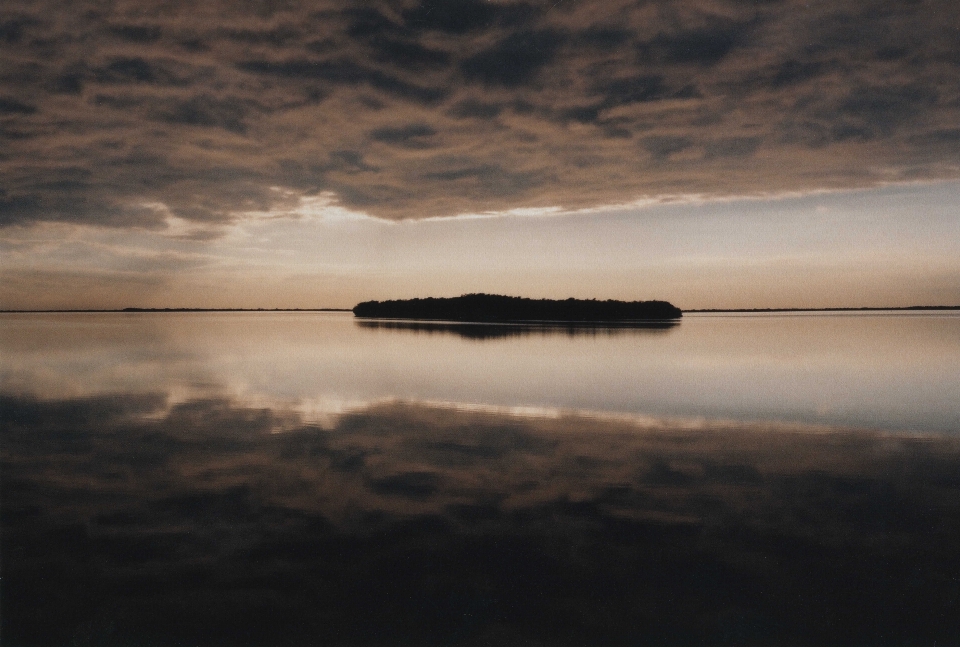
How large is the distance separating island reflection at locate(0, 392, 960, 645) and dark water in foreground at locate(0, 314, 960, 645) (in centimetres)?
3

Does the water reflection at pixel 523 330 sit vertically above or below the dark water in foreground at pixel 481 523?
above

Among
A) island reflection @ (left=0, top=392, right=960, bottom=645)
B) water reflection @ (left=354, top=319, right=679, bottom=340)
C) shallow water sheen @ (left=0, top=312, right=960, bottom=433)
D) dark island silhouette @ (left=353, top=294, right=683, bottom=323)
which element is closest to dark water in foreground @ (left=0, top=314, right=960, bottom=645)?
island reflection @ (left=0, top=392, right=960, bottom=645)

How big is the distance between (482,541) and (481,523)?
1.90 feet

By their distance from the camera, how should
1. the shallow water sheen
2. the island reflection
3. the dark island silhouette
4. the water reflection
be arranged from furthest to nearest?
the dark island silhouette → the water reflection → the shallow water sheen → the island reflection

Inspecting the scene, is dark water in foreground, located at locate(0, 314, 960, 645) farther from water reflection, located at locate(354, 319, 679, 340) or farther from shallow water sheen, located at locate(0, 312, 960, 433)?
water reflection, located at locate(354, 319, 679, 340)

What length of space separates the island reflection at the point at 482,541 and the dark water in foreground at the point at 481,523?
0.03 metres

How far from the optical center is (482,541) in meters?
7.06

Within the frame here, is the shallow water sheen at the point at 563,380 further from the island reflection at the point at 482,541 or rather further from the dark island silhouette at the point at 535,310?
the dark island silhouette at the point at 535,310

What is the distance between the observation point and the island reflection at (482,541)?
17.9 feet

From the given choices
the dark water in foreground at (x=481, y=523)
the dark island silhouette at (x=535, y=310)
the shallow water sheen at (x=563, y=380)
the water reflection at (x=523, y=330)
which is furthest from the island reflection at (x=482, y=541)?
the dark island silhouette at (x=535, y=310)

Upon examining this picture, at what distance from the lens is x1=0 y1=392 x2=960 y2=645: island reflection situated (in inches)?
215

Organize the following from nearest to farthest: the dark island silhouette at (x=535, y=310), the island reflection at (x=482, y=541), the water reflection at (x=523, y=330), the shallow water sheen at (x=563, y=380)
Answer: the island reflection at (x=482, y=541) → the shallow water sheen at (x=563, y=380) → the water reflection at (x=523, y=330) → the dark island silhouette at (x=535, y=310)

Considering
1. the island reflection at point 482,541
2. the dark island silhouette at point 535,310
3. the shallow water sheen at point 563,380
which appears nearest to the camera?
the island reflection at point 482,541

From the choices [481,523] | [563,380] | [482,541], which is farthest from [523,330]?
→ [482,541]
